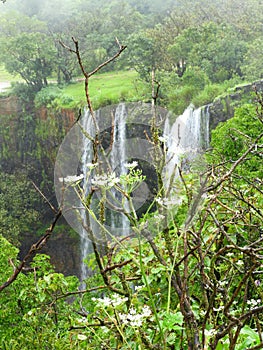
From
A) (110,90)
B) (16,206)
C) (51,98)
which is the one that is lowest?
(16,206)

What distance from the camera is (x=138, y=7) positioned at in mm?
30375

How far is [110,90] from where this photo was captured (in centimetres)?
1752

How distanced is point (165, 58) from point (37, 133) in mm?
5589

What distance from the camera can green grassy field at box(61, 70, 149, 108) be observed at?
16.2m

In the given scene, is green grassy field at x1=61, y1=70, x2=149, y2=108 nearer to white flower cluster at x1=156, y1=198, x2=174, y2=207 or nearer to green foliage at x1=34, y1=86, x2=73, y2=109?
green foliage at x1=34, y1=86, x2=73, y2=109

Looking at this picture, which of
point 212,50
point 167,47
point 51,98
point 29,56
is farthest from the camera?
point 29,56

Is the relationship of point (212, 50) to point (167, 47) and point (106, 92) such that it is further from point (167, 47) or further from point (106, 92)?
point (106, 92)

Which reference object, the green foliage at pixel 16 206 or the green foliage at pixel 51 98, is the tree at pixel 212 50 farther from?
the green foliage at pixel 16 206

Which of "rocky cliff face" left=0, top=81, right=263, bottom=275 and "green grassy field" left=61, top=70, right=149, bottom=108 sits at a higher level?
"green grassy field" left=61, top=70, right=149, bottom=108

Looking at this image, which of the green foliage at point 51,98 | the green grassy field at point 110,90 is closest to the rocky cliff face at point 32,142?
the green foliage at point 51,98

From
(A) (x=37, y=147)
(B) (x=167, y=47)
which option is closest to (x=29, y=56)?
Answer: (A) (x=37, y=147)

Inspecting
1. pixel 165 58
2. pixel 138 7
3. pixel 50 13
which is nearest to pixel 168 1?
pixel 138 7

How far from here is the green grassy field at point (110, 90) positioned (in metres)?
16.2

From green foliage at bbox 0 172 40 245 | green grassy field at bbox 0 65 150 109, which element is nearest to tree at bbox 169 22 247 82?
green grassy field at bbox 0 65 150 109
